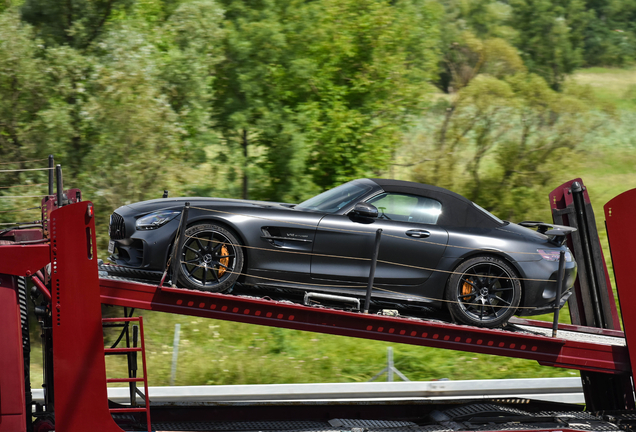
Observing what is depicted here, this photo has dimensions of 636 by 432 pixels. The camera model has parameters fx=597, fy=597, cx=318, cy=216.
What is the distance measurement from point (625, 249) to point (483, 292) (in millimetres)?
1205

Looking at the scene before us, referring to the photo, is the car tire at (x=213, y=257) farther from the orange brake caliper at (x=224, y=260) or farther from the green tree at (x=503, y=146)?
the green tree at (x=503, y=146)

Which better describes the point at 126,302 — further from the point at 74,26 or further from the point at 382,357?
the point at 74,26

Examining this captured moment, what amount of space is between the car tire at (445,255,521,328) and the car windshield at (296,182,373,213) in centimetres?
109

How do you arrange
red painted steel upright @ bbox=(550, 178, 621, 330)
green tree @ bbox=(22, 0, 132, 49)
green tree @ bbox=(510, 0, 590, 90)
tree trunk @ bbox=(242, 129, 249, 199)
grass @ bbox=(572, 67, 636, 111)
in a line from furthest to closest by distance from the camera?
green tree @ bbox=(510, 0, 590, 90) < grass @ bbox=(572, 67, 636, 111) < tree trunk @ bbox=(242, 129, 249, 199) < green tree @ bbox=(22, 0, 132, 49) < red painted steel upright @ bbox=(550, 178, 621, 330)

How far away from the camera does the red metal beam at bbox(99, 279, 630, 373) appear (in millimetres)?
4543

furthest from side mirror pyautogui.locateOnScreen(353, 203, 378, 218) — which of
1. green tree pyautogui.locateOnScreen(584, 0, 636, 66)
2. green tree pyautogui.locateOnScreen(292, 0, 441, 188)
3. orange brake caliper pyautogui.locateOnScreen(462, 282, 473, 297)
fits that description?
green tree pyautogui.locateOnScreen(584, 0, 636, 66)

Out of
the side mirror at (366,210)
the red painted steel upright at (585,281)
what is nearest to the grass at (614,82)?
the red painted steel upright at (585,281)

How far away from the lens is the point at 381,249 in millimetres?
5102

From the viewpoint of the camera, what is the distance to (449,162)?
15.1 metres

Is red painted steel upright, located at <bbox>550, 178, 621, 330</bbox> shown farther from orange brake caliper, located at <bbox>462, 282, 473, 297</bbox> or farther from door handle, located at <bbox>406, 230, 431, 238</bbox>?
door handle, located at <bbox>406, 230, 431, 238</bbox>

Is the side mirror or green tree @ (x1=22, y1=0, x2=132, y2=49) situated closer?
the side mirror

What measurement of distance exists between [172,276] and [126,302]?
1.27ft

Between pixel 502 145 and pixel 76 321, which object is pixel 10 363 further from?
pixel 502 145

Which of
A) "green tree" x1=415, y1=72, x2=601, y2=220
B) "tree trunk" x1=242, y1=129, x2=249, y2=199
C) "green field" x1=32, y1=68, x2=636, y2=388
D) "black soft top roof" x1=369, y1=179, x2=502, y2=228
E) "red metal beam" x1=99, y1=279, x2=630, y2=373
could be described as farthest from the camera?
"green tree" x1=415, y1=72, x2=601, y2=220
